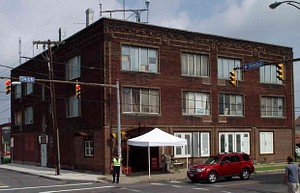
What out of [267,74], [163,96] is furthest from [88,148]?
[267,74]

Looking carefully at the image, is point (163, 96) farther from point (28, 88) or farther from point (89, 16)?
point (28, 88)

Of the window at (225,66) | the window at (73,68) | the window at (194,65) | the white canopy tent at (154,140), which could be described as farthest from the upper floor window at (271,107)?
the window at (73,68)

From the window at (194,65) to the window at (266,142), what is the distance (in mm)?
8548

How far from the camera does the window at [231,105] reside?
40.0 metres

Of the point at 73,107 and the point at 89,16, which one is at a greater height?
the point at 89,16

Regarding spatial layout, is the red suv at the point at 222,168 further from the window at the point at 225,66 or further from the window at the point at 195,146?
the window at the point at 225,66

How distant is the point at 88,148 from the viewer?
3522 cm

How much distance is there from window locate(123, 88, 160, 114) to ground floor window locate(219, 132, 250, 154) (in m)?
7.28

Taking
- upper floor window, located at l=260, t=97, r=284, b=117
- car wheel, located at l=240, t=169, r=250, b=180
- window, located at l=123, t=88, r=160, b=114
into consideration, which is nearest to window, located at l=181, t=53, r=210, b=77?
window, located at l=123, t=88, r=160, b=114

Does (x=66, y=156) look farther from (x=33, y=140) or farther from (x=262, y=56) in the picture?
(x=262, y=56)

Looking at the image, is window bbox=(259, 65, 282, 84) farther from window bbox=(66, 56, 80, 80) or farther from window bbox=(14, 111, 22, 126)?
window bbox=(14, 111, 22, 126)

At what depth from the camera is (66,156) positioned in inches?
1539

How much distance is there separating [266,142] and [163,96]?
12.7 metres

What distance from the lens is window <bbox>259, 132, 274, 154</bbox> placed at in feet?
140
